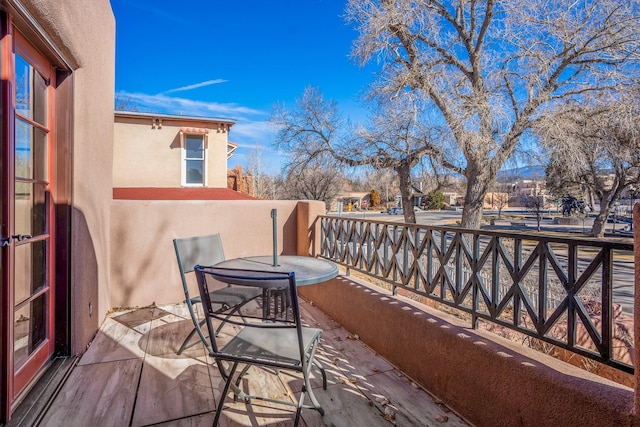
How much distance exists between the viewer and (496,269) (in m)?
2.17

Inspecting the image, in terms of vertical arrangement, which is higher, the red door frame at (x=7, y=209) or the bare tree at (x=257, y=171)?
the bare tree at (x=257, y=171)

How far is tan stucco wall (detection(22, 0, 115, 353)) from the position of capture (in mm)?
2571

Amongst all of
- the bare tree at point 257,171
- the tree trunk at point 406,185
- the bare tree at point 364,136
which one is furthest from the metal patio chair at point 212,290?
the bare tree at point 257,171

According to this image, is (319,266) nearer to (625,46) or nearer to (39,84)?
(39,84)

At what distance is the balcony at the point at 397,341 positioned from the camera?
171 centimetres

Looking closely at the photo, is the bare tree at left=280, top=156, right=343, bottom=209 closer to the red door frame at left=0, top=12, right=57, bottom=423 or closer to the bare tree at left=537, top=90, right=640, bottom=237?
the bare tree at left=537, top=90, right=640, bottom=237

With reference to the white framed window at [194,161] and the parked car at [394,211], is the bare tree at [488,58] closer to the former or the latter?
the white framed window at [194,161]

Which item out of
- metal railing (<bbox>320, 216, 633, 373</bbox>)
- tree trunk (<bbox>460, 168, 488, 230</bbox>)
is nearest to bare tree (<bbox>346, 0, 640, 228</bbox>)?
tree trunk (<bbox>460, 168, 488, 230</bbox>)

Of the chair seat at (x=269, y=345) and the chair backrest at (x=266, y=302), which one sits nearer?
the chair backrest at (x=266, y=302)

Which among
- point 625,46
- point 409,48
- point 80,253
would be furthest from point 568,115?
point 80,253

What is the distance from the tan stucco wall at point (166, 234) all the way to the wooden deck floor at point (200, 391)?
984 mm

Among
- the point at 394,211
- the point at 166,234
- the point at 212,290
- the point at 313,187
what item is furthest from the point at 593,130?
the point at 394,211

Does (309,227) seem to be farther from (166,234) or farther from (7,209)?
(7,209)

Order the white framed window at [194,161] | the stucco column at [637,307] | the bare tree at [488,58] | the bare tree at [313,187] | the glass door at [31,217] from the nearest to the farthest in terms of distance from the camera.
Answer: the stucco column at [637,307], the glass door at [31,217], the bare tree at [488,58], the white framed window at [194,161], the bare tree at [313,187]
